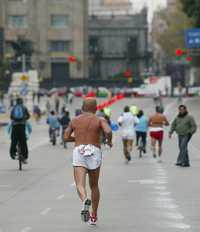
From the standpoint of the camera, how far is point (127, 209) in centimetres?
1636

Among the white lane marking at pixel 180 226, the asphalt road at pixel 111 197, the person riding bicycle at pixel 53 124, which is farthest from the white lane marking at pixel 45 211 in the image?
the person riding bicycle at pixel 53 124

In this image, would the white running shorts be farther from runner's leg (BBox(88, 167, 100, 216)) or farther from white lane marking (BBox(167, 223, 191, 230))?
white lane marking (BBox(167, 223, 191, 230))

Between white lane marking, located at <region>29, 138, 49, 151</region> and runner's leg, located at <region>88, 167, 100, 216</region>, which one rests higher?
runner's leg, located at <region>88, 167, 100, 216</region>

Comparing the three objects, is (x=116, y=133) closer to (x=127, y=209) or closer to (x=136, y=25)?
(x=127, y=209)

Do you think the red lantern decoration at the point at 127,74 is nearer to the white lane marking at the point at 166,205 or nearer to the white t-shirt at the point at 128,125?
the white t-shirt at the point at 128,125

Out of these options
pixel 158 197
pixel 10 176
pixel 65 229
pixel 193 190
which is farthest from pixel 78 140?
pixel 10 176

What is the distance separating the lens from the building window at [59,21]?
13788 cm

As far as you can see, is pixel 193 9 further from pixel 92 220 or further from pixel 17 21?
pixel 92 220

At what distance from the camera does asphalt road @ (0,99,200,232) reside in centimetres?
1437

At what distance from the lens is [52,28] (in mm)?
138375

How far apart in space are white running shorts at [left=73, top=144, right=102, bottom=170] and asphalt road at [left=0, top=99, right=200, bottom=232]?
84 cm

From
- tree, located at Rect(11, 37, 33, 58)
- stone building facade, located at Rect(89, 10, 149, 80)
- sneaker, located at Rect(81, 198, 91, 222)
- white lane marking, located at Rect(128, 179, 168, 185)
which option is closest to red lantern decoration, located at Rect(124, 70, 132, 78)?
stone building facade, located at Rect(89, 10, 149, 80)

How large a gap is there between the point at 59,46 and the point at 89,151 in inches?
4966

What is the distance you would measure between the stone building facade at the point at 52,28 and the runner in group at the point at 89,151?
122 meters
